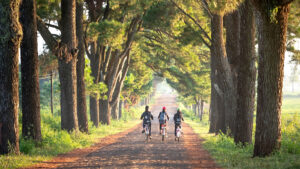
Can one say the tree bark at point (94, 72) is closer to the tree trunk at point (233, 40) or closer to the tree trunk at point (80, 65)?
the tree trunk at point (80, 65)

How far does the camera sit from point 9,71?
1072 centimetres

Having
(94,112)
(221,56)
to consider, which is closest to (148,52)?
(94,112)

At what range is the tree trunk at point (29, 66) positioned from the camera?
13000mm

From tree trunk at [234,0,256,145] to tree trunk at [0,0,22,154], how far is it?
27.1 ft

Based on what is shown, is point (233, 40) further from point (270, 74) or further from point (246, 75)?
point (270, 74)

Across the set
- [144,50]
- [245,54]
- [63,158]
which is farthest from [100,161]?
[144,50]

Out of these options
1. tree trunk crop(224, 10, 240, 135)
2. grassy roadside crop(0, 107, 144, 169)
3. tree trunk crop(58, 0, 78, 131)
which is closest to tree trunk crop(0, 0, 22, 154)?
grassy roadside crop(0, 107, 144, 169)

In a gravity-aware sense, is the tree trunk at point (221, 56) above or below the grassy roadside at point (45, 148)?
above

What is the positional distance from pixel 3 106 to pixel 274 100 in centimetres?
843

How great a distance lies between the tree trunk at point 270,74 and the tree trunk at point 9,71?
744cm

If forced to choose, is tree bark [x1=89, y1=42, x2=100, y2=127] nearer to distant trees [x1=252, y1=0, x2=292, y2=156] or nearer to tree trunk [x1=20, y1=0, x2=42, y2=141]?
tree trunk [x1=20, y1=0, x2=42, y2=141]

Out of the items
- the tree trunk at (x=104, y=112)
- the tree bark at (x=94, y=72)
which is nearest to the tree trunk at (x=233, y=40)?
the tree bark at (x=94, y=72)

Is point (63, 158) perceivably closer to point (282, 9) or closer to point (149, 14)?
point (282, 9)

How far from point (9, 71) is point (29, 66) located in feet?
7.69
